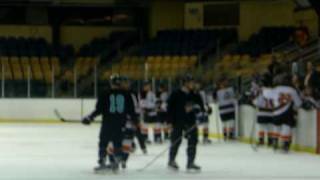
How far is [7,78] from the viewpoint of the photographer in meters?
30.2

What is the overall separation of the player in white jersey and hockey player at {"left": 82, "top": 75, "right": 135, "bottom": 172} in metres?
5.00

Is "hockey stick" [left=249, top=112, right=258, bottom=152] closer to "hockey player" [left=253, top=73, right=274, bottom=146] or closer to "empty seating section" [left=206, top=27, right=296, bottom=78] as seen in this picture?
"hockey player" [left=253, top=73, right=274, bottom=146]

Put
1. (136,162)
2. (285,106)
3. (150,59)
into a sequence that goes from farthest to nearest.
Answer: (150,59) → (285,106) → (136,162)

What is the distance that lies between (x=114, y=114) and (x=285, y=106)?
17.5 ft

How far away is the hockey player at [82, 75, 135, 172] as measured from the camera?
13484 millimetres

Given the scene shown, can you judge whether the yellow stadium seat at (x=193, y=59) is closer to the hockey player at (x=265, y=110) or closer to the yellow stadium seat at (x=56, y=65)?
the yellow stadium seat at (x=56, y=65)

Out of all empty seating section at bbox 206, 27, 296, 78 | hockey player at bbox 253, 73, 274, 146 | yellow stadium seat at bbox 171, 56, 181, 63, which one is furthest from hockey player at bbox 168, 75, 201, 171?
yellow stadium seat at bbox 171, 56, 181, 63

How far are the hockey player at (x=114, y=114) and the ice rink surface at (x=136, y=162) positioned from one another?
0.45m

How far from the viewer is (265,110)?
19125mm

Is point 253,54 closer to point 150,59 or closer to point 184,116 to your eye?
point 150,59

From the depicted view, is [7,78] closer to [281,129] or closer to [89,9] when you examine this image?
[89,9]

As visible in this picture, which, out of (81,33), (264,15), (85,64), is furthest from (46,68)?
(264,15)

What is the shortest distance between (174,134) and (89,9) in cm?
2380

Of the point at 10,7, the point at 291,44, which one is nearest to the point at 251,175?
the point at 291,44
